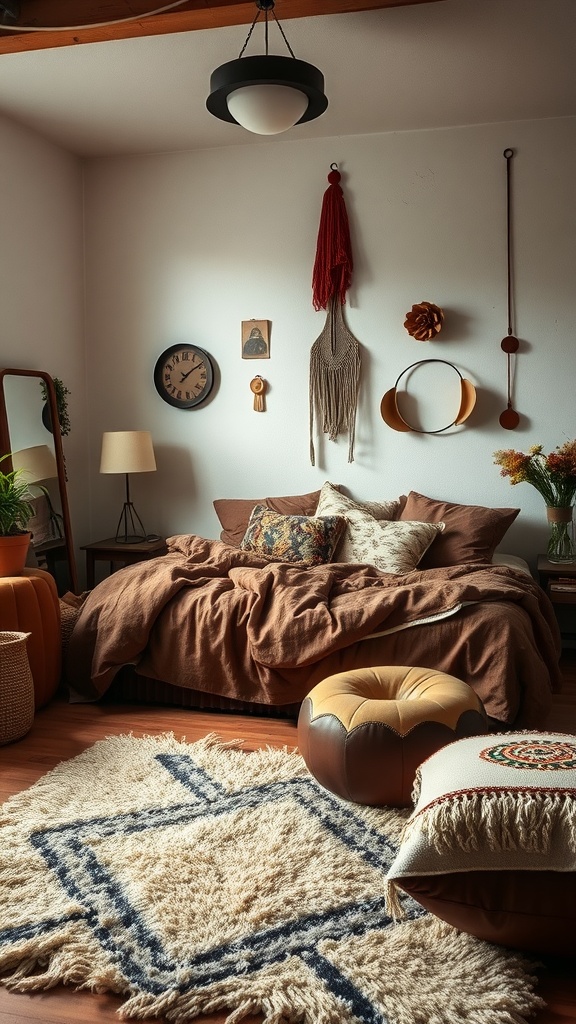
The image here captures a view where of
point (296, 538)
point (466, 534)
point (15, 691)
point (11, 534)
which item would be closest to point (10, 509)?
point (11, 534)

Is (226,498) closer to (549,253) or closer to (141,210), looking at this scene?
(141,210)

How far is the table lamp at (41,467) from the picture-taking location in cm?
475

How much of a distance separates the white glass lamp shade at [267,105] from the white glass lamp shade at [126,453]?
7.24ft

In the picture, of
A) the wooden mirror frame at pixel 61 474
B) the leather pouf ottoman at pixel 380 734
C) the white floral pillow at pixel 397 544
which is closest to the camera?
the leather pouf ottoman at pixel 380 734

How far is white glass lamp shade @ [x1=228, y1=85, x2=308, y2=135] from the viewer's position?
316cm

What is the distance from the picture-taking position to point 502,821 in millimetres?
1850

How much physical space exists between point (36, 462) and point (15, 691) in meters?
1.85

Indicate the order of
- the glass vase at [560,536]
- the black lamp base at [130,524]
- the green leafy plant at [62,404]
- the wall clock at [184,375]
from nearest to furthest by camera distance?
the glass vase at [560,536] → the green leafy plant at [62,404] → the wall clock at [184,375] → the black lamp base at [130,524]

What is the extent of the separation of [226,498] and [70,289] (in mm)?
1586

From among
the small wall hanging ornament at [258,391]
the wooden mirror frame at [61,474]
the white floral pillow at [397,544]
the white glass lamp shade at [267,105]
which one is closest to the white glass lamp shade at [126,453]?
the wooden mirror frame at [61,474]

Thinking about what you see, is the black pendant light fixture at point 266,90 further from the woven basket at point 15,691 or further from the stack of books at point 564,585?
the stack of books at point 564,585

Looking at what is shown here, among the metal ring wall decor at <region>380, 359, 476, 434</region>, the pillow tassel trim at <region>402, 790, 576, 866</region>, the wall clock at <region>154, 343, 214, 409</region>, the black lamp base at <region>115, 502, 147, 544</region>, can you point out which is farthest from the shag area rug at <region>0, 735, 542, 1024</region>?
the wall clock at <region>154, 343, 214, 409</region>

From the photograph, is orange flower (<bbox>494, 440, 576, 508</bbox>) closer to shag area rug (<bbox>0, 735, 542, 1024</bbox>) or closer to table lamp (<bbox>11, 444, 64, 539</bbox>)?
shag area rug (<bbox>0, 735, 542, 1024</bbox>)

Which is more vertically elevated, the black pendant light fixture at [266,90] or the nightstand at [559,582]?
the black pendant light fixture at [266,90]
